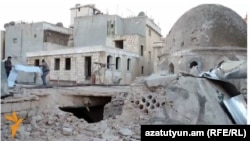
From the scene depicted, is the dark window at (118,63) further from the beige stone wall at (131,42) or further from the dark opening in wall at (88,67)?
the beige stone wall at (131,42)

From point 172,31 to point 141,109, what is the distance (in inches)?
576

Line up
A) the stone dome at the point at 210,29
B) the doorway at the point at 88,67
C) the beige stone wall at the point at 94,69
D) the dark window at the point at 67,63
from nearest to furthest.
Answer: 1. the stone dome at the point at 210,29
2. the beige stone wall at the point at 94,69
3. the doorway at the point at 88,67
4. the dark window at the point at 67,63

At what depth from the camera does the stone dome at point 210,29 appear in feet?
64.4

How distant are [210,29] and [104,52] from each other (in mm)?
7825

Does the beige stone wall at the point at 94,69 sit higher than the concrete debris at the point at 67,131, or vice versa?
the beige stone wall at the point at 94,69

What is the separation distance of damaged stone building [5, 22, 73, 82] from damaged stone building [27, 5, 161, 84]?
1795 mm

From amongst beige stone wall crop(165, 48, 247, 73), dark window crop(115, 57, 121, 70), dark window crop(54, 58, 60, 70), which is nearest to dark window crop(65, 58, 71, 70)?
dark window crop(54, 58, 60, 70)

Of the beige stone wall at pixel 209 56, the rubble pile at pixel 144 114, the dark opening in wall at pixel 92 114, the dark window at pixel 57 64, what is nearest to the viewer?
the rubble pile at pixel 144 114

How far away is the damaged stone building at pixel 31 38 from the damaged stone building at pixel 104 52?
1.79 meters

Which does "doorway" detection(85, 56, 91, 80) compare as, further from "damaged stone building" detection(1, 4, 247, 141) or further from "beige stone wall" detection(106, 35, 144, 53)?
"damaged stone building" detection(1, 4, 247, 141)

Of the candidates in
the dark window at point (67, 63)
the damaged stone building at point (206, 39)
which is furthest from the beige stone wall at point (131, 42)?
the damaged stone building at point (206, 39)

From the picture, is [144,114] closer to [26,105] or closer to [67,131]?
[67,131]

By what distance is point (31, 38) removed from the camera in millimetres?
30062

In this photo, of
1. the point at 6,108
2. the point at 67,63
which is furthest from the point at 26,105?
the point at 67,63
